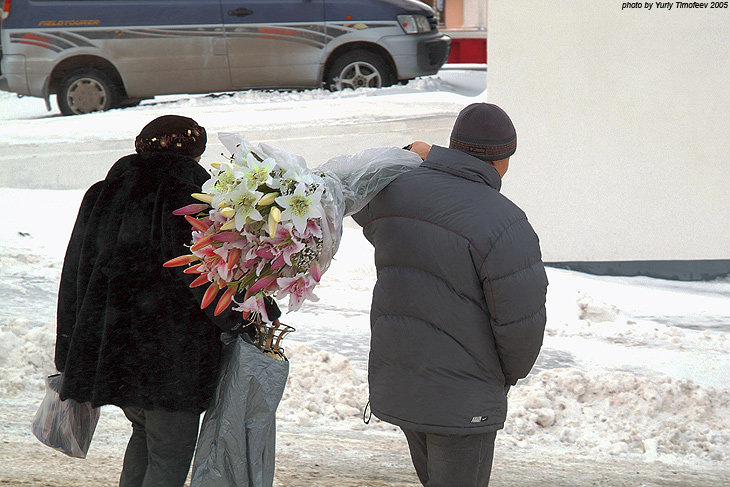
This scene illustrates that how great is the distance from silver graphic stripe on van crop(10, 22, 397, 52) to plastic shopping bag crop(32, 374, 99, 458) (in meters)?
3.26

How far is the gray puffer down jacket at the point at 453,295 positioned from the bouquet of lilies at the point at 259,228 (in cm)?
21

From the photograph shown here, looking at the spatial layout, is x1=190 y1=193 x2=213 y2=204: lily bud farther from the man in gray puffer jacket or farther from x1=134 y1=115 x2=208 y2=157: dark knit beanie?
the man in gray puffer jacket

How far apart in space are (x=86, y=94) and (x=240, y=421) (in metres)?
3.67

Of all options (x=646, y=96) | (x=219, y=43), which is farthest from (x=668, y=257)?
(x=219, y=43)

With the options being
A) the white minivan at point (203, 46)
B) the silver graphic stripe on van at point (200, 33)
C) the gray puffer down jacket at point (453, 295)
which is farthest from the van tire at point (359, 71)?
the gray puffer down jacket at point (453, 295)

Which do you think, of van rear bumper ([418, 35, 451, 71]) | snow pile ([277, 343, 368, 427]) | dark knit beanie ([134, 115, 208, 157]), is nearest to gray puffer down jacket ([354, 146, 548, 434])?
dark knit beanie ([134, 115, 208, 157])

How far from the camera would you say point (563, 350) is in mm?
4750

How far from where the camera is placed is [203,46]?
16.7 feet

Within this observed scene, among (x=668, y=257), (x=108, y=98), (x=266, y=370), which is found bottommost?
(x=668, y=257)

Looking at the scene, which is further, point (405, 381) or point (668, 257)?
point (668, 257)

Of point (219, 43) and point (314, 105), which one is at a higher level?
point (219, 43)

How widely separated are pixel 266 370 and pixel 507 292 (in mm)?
740

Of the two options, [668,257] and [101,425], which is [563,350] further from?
[101,425]

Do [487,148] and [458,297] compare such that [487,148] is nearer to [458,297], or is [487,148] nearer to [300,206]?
[458,297]
